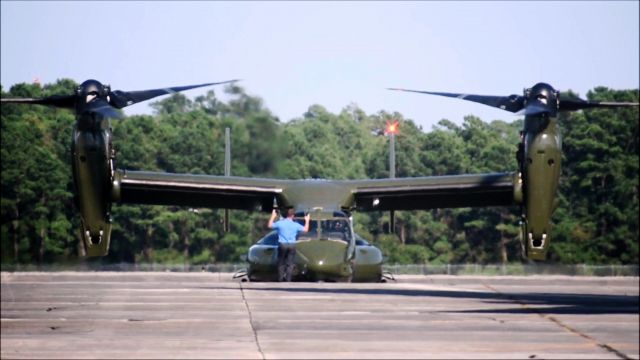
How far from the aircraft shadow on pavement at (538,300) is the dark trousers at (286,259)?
52.0m

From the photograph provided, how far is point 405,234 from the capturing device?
26.3 m

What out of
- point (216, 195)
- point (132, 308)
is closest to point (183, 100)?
point (216, 195)

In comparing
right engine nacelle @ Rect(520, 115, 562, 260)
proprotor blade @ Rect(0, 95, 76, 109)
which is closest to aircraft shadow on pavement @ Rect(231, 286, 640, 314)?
right engine nacelle @ Rect(520, 115, 562, 260)

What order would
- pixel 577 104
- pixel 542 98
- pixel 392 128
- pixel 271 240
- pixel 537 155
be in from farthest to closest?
pixel 271 240 → pixel 392 128 → pixel 542 98 → pixel 577 104 → pixel 537 155

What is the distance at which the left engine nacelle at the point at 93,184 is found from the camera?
1037cm

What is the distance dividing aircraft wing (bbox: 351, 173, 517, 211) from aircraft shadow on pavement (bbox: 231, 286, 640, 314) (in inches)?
1953

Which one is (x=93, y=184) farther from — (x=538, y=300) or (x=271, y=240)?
(x=538, y=300)

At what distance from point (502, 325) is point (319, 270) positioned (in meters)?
53.1

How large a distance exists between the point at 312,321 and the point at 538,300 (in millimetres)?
21017

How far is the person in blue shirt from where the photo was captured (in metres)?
12.8

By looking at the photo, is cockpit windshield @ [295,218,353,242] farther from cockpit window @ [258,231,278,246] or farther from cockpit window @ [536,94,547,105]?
cockpit window @ [536,94,547,105]

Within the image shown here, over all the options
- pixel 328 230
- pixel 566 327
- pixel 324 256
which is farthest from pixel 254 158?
pixel 566 327

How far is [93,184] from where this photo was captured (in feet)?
34.2

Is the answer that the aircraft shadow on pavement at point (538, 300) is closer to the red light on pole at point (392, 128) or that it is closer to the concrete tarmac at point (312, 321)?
the concrete tarmac at point (312, 321)
